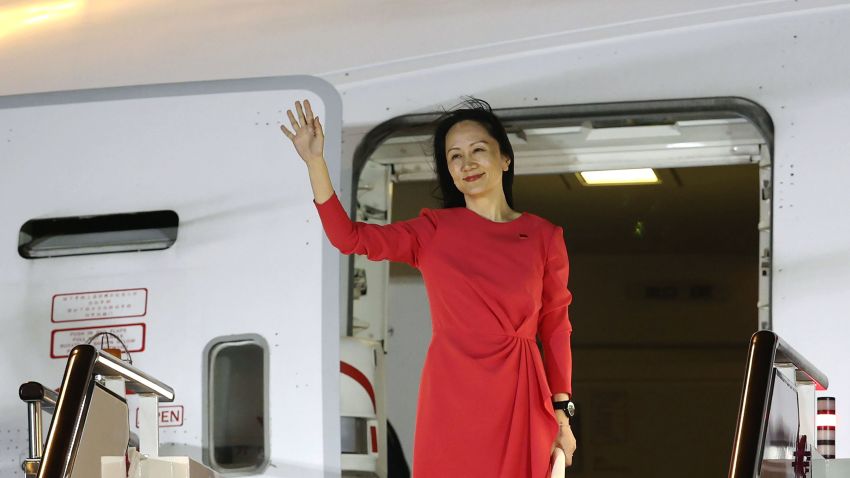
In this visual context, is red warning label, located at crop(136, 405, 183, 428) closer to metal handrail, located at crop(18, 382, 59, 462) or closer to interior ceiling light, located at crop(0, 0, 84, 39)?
metal handrail, located at crop(18, 382, 59, 462)

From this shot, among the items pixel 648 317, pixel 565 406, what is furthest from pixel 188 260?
pixel 648 317

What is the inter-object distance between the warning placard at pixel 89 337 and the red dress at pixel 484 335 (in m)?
1.18

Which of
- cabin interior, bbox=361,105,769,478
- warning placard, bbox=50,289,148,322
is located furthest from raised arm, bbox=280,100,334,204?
cabin interior, bbox=361,105,769,478

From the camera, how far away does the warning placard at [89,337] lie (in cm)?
375

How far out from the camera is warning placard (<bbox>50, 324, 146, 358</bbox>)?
375 cm

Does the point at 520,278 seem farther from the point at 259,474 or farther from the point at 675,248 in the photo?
the point at 675,248

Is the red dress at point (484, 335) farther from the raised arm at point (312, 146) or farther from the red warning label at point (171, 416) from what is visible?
the red warning label at point (171, 416)

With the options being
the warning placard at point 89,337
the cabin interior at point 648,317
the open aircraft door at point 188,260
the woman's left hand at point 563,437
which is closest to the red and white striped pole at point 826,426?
the woman's left hand at point 563,437

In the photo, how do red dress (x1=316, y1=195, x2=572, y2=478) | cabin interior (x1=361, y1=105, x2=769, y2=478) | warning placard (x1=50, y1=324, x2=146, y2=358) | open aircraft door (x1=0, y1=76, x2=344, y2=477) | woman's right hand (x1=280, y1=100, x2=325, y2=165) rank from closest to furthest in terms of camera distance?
red dress (x1=316, y1=195, x2=572, y2=478)
woman's right hand (x1=280, y1=100, x2=325, y2=165)
open aircraft door (x1=0, y1=76, x2=344, y2=477)
warning placard (x1=50, y1=324, x2=146, y2=358)
cabin interior (x1=361, y1=105, x2=769, y2=478)

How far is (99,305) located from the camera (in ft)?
12.5

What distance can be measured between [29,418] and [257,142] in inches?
42.3

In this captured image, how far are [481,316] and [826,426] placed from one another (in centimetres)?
102

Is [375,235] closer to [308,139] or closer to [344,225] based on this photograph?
[344,225]

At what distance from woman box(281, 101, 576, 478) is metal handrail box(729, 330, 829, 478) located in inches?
22.7
